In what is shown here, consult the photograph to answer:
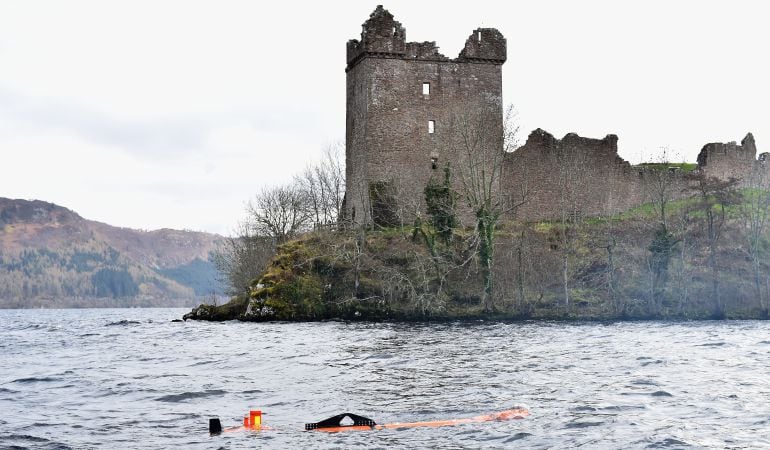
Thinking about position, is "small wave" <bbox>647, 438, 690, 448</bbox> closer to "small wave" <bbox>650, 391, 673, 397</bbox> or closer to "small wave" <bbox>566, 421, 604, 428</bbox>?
"small wave" <bbox>566, 421, 604, 428</bbox>

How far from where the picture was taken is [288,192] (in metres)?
84.8

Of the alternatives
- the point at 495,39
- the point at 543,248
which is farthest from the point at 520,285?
the point at 495,39

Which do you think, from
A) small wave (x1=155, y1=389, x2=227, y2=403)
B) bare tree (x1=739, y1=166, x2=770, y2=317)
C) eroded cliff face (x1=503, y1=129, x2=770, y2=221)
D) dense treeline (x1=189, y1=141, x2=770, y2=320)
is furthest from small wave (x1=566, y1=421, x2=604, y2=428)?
eroded cliff face (x1=503, y1=129, x2=770, y2=221)

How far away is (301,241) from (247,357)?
30.8 m

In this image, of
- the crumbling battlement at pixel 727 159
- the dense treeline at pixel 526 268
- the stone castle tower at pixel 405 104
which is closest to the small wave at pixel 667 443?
the dense treeline at pixel 526 268

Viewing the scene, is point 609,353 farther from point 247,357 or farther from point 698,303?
point 698,303

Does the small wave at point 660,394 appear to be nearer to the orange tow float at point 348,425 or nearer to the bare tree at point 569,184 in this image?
the orange tow float at point 348,425

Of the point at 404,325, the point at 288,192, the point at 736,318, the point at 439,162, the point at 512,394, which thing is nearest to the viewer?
the point at 512,394

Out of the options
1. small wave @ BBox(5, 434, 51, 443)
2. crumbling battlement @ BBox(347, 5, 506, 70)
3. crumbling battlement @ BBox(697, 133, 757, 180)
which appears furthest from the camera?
crumbling battlement @ BBox(697, 133, 757, 180)

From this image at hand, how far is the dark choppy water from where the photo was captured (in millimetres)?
18047

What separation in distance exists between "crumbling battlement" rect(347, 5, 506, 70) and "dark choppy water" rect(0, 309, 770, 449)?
3054 centimetres

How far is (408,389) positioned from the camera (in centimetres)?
2408

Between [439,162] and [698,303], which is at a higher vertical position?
[439,162]

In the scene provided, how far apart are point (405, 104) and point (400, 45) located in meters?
4.18
